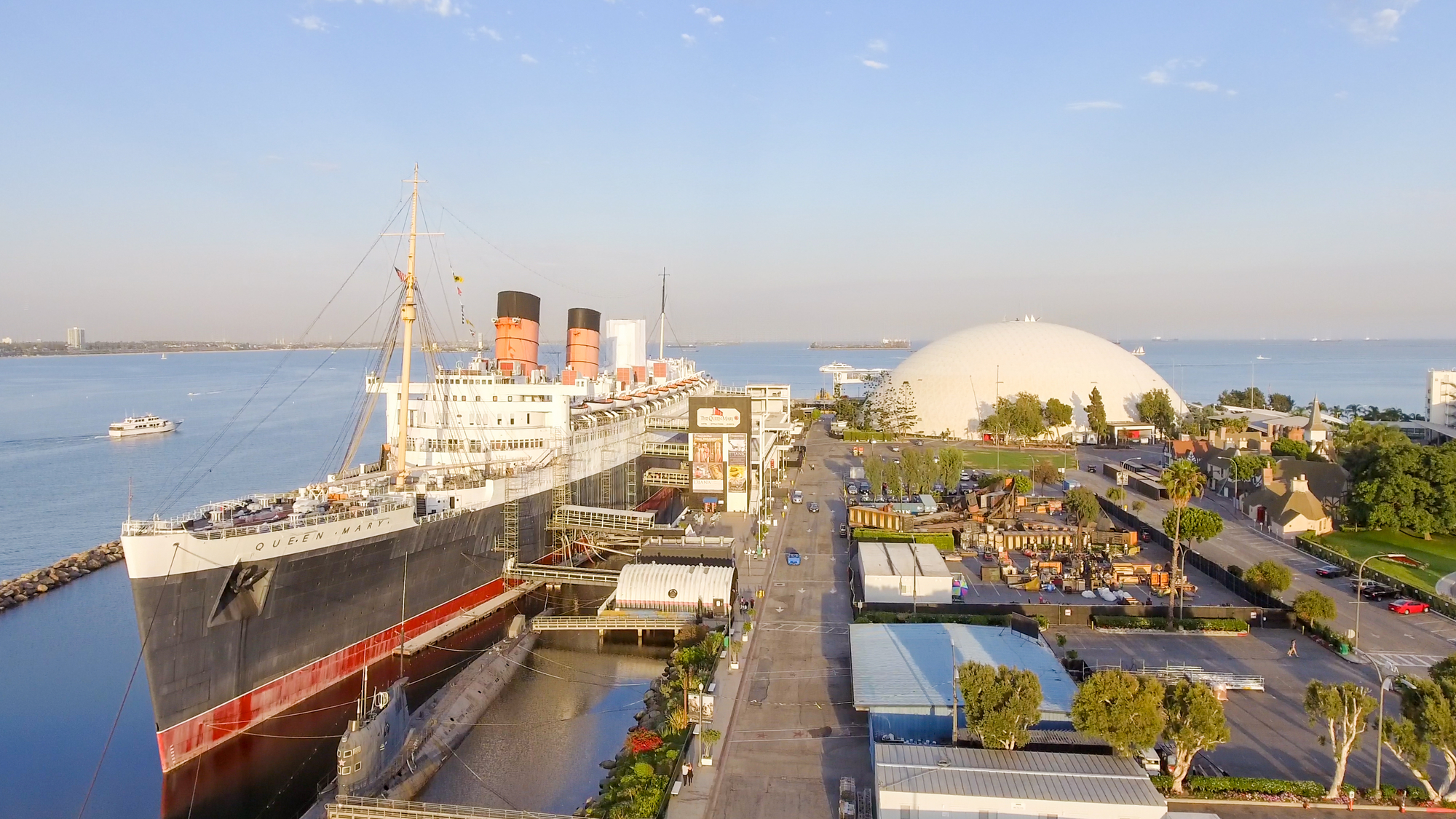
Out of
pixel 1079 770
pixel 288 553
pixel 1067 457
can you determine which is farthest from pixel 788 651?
pixel 1067 457

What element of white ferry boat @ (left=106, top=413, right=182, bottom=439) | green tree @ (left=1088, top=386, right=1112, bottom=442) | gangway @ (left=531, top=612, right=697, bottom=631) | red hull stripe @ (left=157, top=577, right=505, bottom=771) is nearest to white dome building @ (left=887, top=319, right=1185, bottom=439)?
green tree @ (left=1088, top=386, right=1112, bottom=442)

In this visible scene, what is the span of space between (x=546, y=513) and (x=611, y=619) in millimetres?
7640

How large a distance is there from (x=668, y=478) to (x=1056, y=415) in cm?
3654

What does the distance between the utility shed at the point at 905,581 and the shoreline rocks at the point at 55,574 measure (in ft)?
88.1

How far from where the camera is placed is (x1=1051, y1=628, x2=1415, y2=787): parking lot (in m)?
15.2

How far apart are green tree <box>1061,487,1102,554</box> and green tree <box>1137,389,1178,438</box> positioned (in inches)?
1370

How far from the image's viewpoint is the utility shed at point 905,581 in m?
24.7

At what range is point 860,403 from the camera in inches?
3063

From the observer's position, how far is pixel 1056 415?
6331cm

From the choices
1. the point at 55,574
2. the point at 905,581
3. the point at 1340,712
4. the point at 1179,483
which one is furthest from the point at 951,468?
the point at 55,574

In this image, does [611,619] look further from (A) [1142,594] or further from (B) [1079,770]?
(A) [1142,594]

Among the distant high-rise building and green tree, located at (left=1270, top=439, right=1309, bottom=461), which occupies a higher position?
the distant high-rise building

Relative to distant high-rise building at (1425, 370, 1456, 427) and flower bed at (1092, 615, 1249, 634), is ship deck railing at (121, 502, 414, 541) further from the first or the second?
distant high-rise building at (1425, 370, 1456, 427)

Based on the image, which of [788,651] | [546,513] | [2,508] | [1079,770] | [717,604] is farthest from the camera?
[2,508]
